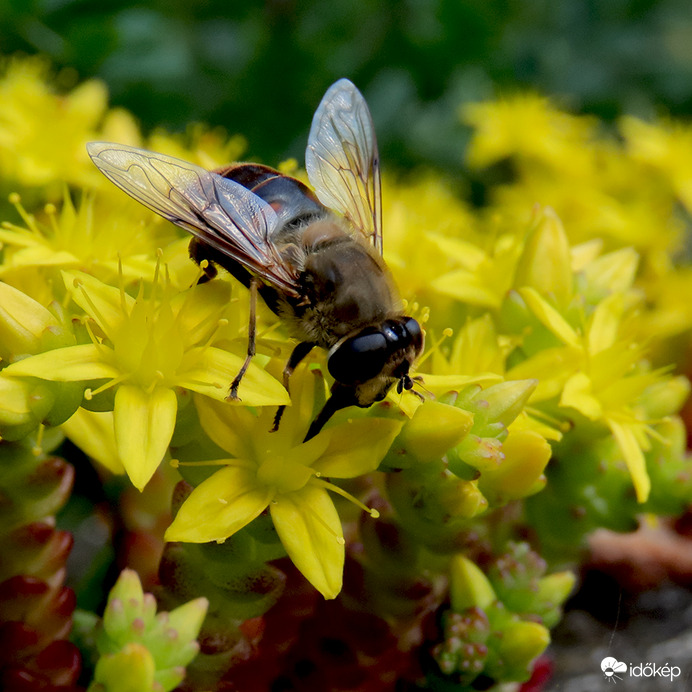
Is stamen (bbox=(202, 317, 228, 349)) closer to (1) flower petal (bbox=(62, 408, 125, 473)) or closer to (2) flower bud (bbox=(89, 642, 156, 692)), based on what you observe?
(1) flower petal (bbox=(62, 408, 125, 473))

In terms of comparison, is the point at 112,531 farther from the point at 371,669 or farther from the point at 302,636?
the point at 371,669

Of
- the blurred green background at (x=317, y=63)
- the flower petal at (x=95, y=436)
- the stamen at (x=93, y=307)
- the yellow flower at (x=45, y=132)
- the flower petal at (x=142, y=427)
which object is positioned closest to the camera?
the flower petal at (x=142, y=427)

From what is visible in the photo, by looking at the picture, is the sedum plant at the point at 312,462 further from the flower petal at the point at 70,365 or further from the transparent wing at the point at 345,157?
the transparent wing at the point at 345,157

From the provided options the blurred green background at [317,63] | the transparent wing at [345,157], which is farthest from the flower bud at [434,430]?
the blurred green background at [317,63]

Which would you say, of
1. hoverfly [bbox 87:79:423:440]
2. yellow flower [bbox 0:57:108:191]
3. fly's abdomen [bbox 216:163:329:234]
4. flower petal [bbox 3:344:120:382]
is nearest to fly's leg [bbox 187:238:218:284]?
hoverfly [bbox 87:79:423:440]

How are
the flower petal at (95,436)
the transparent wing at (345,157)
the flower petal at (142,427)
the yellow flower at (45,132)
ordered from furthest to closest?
the yellow flower at (45,132)
the transparent wing at (345,157)
the flower petal at (95,436)
the flower petal at (142,427)

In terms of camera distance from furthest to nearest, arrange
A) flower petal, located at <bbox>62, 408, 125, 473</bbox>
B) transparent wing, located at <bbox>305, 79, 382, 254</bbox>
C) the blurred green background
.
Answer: the blurred green background
transparent wing, located at <bbox>305, 79, 382, 254</bbox>
flower petal, located at <bbox>62, 408, 125, 473</bbox>
